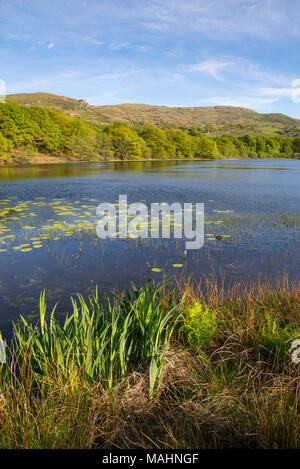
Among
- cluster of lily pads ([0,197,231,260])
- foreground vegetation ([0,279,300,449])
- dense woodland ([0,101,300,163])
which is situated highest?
dense woodland ([0,101,300,163])

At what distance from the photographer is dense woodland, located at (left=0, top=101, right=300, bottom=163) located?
69500 mm

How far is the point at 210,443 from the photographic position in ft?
8.56

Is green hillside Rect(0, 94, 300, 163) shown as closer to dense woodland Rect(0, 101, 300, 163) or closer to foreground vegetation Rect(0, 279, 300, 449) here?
dense woodland Rect(0, 101, 300, 163)

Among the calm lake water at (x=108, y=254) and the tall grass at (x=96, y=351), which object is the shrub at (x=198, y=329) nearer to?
the tall grass at (x=96, y=351)

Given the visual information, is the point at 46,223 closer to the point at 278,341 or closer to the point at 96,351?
the point at 96,351

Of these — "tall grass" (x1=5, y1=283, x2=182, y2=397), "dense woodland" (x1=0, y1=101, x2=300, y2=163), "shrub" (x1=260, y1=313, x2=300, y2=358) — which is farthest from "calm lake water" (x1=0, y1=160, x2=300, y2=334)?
"dense woodland" (x1=0, y1=101, x2=300, y2=163)

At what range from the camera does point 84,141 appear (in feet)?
267

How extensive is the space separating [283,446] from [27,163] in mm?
73931

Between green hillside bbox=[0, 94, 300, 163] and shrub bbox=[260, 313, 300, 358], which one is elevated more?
green hillside bbox=[0, 94, 300, 163]

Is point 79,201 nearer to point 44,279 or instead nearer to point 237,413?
point 44,279

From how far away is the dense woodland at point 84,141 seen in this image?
69.5 meters

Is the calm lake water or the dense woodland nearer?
the calm lake water

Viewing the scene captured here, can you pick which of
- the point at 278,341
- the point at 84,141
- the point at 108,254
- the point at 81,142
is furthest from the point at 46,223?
the point at 84,141

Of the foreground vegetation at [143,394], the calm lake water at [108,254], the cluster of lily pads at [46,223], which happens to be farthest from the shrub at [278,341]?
the cluster of lily pads at [46,223]
